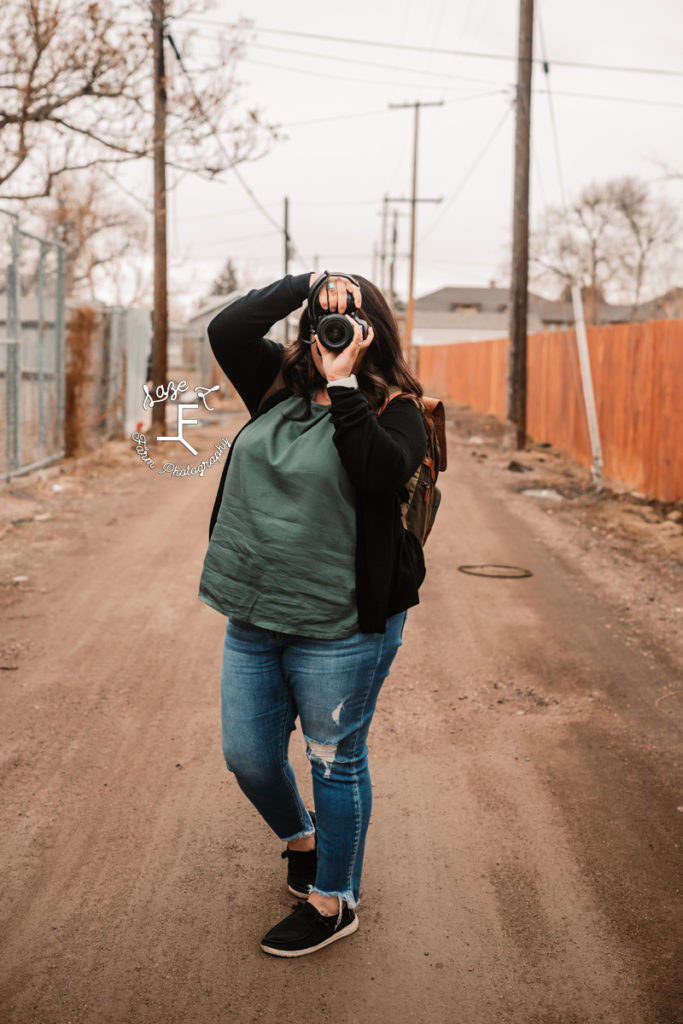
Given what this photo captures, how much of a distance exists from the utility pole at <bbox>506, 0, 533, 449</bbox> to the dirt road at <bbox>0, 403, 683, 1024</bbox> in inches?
431

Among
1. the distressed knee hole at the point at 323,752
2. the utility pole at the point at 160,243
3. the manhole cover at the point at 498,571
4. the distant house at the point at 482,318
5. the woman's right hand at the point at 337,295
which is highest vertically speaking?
the distant house at the point at 482,318

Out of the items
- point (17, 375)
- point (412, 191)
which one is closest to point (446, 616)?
point (17, 375)

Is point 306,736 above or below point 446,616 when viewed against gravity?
above

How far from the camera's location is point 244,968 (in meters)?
2.64

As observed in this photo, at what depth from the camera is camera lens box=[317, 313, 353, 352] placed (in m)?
2.35

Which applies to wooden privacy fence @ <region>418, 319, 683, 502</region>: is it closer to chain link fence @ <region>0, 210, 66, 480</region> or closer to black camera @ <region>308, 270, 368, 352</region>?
chain link fence @ <region>0, 210, 66, 480</region>

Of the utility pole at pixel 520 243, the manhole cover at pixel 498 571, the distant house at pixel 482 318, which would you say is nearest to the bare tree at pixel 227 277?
the distant house at pixel 482 318

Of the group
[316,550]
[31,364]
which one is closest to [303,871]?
[316,550]

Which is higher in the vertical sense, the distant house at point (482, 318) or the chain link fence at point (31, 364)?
the distant house at point (482, 318)

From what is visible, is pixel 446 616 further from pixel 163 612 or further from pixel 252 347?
pixel 252 347

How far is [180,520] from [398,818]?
607cm

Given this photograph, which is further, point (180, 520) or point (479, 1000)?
point (180, 520)

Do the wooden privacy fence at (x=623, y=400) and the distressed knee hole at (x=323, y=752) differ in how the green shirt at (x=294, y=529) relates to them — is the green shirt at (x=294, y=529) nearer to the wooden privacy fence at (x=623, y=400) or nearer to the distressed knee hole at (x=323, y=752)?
the distressed knee hole at (x=323, y=752)

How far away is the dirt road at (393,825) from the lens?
258 centimetres
